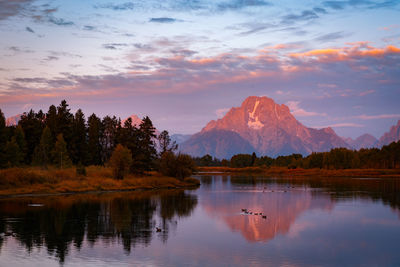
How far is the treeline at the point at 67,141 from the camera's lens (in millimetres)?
97188

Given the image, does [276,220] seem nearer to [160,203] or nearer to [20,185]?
[160,203]

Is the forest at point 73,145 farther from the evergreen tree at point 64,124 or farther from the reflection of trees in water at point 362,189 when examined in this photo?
the reflection of trees in water at point 362,189

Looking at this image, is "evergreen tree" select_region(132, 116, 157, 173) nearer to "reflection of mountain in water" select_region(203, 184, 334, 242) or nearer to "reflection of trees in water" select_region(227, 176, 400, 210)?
"reflection of trees in water" select_region(227, 176, 400, 210)

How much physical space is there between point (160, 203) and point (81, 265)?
117ft

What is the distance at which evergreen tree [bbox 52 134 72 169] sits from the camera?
9729cm

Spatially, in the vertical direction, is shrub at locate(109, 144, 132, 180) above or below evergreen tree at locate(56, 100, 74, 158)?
below

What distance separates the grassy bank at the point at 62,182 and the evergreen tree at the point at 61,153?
34.6ft

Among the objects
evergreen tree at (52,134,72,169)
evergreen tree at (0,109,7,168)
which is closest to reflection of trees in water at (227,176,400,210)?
evergreen tree at (52,134,72,169)

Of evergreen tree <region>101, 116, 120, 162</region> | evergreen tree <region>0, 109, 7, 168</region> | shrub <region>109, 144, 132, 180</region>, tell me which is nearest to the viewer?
shrub <region>109, 144, 132, 180</region>

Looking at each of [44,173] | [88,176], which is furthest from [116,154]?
[44,173]

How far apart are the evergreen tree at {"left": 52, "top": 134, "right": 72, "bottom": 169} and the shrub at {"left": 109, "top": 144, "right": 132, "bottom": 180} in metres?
15.4

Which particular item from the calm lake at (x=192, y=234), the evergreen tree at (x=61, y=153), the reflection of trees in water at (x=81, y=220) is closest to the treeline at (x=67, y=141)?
the evergreen tree at (x=61, y=153)

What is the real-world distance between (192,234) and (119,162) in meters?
53.1

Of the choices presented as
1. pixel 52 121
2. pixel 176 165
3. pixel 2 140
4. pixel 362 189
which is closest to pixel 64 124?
pixel 52 121
